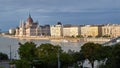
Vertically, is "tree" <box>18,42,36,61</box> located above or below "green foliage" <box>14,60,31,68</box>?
above

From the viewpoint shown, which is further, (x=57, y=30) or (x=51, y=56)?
(x=57, y=30)

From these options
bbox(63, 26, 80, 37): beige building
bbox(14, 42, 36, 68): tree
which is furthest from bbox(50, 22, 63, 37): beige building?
bbox(14, 42, 36, 68): tree

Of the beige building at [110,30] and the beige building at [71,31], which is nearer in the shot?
the beige building at [110,30]

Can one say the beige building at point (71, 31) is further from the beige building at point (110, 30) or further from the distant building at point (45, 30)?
the beige building at point (110, 30)

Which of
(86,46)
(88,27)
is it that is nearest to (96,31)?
(88,27)

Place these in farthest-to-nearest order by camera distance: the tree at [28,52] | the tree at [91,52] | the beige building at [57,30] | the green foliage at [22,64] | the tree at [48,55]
A: the beige building at [57,30] → the tree at [91,52] → the tree at [48,55] → the tree at [28,52] → the green foliage at [22,64]

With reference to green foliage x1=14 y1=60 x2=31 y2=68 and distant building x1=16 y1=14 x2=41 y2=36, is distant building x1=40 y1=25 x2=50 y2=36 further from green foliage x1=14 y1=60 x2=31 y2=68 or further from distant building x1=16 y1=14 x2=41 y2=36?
green foliage x1=14 y1=60 x2=31 y2=68

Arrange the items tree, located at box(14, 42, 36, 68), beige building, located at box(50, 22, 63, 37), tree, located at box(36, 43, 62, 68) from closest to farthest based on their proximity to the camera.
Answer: tree, located at box(14, 42, 36, 68), tree, located at box(36, 43, 62, 68), beige building, located at box(50, 22, 63, 37)

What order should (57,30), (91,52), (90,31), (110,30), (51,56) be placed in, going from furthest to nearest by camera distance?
(57,30)
(90,31)
(110,30)
(91,52)
(51,56)

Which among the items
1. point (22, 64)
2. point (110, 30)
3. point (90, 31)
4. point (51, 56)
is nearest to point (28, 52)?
point (51, 56)

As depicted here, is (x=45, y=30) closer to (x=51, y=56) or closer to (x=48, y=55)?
(x=48, y=55)

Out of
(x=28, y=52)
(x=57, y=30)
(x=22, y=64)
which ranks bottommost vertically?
(x=22, y=64)

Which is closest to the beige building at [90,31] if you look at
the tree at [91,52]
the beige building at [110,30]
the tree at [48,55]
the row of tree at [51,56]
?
the beige building at [110,30]

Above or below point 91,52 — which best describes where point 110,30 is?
above
